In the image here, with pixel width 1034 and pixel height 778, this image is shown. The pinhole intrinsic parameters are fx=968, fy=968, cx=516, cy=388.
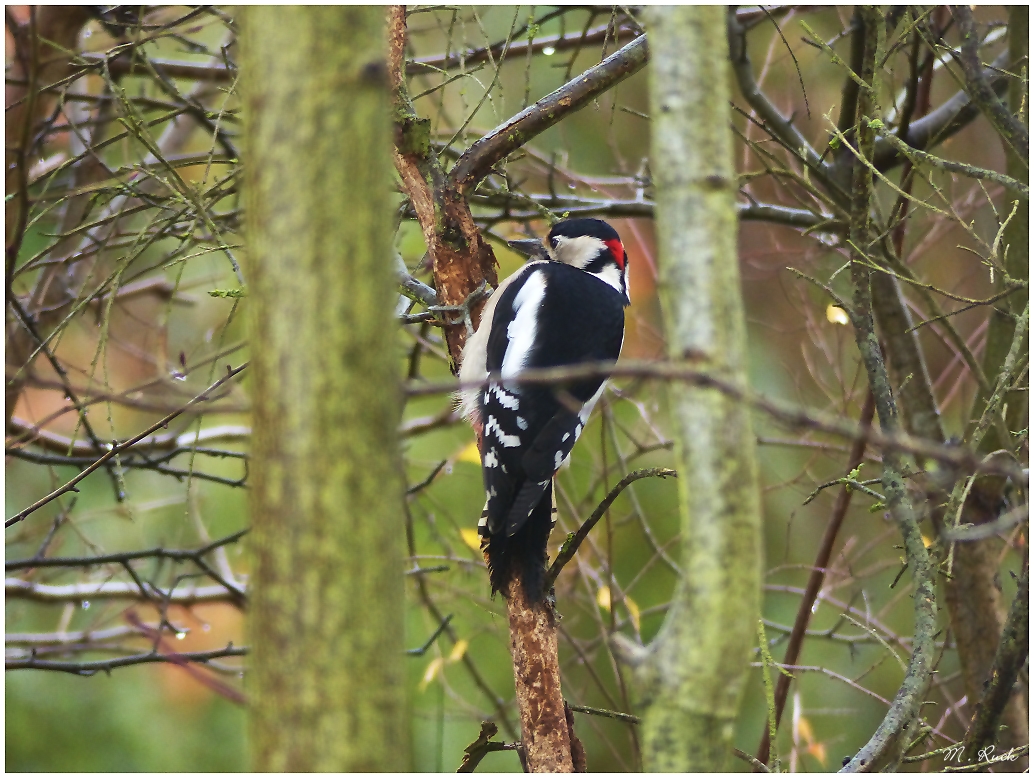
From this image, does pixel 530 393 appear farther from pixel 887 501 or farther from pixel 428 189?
pixel 887 501

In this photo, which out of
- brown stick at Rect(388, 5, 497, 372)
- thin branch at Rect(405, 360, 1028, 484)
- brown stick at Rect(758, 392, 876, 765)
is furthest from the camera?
brown stick at Rect(758, 392, 876, 765)

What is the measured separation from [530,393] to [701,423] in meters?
1.89

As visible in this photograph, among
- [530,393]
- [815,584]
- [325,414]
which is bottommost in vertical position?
[815,584]

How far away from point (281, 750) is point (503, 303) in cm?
214

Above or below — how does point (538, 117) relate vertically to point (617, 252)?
below

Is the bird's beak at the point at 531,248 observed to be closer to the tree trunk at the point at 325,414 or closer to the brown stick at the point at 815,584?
the brown stick at the point at 815,584

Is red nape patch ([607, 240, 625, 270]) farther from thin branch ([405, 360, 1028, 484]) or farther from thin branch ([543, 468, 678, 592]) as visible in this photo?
thin branch ([405, 360, 1028, 484])

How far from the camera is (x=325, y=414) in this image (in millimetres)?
949

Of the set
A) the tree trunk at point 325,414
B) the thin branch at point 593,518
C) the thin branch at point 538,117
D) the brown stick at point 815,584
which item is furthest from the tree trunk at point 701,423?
the brown stick at point 815,584

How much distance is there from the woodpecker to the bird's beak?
153mm

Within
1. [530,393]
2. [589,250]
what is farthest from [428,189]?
[589,250]

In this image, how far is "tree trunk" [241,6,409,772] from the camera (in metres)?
0.94

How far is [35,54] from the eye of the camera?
1.84 metres

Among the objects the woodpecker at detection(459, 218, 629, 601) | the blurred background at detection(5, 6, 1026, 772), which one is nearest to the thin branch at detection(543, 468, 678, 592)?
the woodpecker at detection(459, 218, 629, 601)
